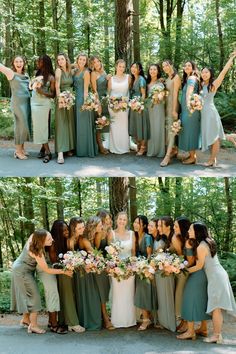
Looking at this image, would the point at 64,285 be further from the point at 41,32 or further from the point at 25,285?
the point at 41,32

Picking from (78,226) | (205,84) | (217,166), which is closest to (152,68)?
(205,84)

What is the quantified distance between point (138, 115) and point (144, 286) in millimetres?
3054

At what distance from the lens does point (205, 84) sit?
25.2 ft

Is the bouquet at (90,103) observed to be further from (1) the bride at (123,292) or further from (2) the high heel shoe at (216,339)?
(2) the high heel shoe at (216,339)

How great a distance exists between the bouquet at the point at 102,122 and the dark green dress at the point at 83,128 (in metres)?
0.10

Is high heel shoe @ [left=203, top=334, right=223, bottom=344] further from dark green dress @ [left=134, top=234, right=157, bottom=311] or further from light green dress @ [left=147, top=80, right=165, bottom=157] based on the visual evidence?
light green dress @ [left=147, top=80, right=165, bottom=157]

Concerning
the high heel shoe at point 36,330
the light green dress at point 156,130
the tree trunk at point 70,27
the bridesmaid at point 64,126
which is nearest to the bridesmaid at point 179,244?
the high heel shoe at point 36,330

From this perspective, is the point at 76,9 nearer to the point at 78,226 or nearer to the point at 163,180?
the point at 163,180

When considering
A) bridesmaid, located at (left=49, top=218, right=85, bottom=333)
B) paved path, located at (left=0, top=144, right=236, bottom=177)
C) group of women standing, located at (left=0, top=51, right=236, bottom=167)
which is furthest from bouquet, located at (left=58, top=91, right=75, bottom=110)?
bridesmaid, located at (left=49, top=218, right=85, bottom=333)

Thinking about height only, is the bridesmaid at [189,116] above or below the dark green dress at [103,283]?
above

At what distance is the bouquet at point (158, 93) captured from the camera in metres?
7.80

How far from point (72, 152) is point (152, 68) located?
1992mm

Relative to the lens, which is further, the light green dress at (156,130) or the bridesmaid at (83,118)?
the light green dress at (156,130)

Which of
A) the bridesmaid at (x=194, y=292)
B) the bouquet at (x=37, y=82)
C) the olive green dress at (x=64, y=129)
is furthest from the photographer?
the olive green dress at (x=64, y=129)
